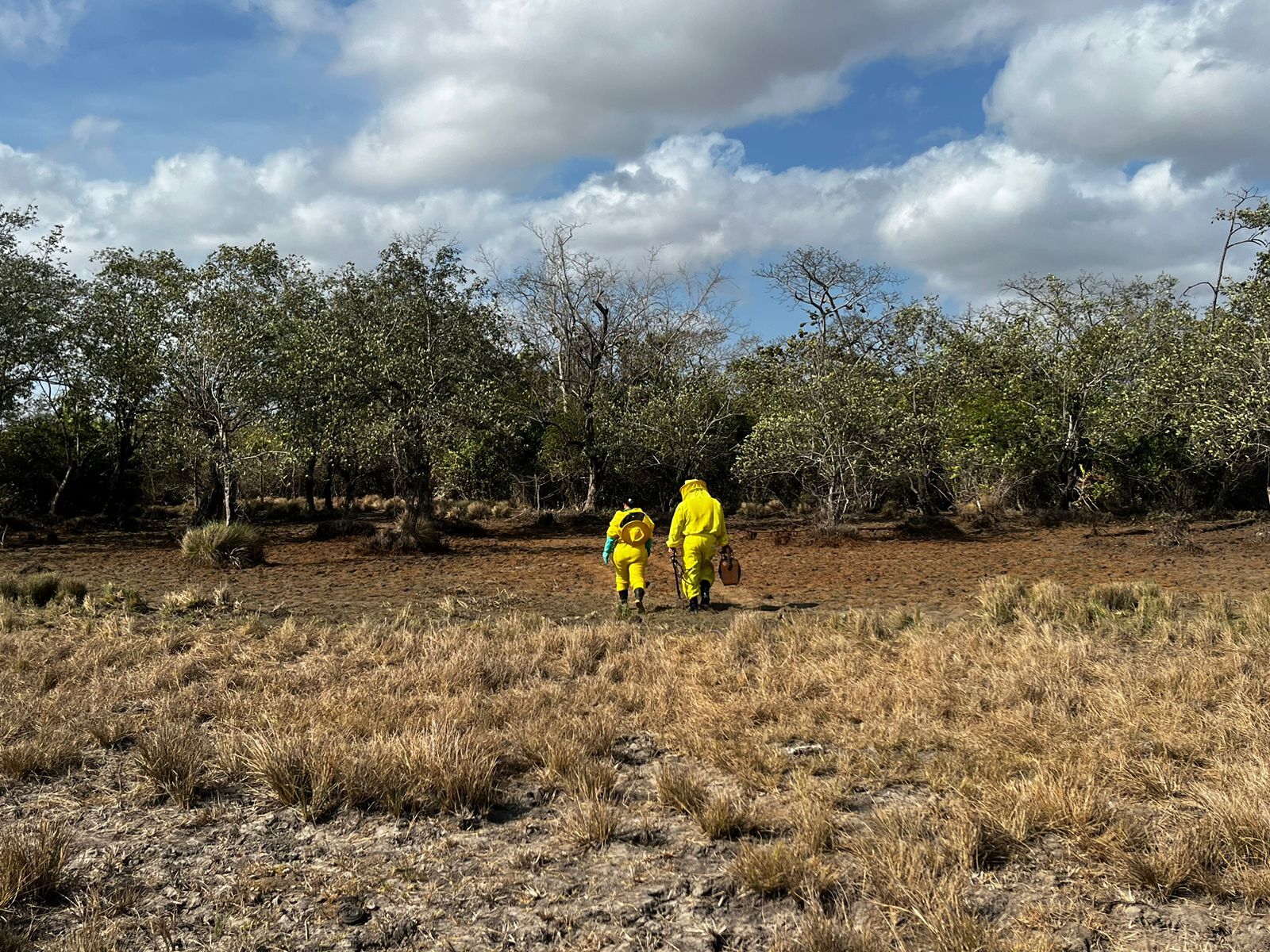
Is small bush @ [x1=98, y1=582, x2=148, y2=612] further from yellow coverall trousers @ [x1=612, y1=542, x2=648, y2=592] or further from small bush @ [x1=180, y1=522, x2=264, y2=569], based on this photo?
yellow coverall trousers @ [x1=612, y1=542, x2=648, y2=592]

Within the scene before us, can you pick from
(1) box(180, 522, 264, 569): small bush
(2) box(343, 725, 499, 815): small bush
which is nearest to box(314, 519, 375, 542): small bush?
(1) box(180, 522, 264, 569): small bush

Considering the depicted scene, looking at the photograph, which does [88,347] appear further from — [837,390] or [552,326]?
[837,390]

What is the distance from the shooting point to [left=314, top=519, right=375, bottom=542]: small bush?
22000 mm

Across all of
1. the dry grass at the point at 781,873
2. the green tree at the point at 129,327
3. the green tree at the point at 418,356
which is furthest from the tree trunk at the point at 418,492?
the dry grass at the point at 781,873

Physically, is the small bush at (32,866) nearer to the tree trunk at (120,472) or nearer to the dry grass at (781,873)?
the dry grass at (781,873)

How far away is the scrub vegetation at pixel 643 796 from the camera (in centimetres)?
396

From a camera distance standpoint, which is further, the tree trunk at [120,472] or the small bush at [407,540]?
the tree trunk at [120,472]

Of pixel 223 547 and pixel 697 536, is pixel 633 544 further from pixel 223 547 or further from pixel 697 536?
pixel 223 547

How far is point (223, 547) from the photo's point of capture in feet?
55.9

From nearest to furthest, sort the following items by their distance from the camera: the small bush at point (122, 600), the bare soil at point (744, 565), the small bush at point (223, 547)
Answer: the small bush at point (122, 600) < the bare soil at point (744, 565) < the small bush at point (223, 547)

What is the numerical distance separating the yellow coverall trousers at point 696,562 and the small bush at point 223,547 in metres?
9.21

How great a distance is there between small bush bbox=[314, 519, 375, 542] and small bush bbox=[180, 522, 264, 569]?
4320 millimetres

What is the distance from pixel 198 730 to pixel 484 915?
3609mm

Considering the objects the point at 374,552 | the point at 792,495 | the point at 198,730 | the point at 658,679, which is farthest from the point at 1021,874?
the point at 792,495
